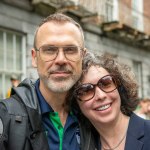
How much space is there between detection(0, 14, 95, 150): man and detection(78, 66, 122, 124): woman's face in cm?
13

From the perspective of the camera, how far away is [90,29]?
45.9 ft

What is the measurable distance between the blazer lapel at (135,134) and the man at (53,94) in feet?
1.04

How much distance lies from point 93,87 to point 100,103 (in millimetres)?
143

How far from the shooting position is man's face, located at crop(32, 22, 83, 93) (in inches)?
109

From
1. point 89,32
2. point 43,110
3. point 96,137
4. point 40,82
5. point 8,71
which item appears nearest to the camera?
point 43,110

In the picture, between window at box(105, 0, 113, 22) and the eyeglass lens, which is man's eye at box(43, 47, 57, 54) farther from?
window at box(105, 0, 113, 22)

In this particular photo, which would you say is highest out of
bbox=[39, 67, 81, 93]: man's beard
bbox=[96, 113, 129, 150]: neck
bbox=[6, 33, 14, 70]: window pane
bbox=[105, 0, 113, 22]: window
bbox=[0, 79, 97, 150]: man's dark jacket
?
bbox=[105, 0, 113, 22]: window

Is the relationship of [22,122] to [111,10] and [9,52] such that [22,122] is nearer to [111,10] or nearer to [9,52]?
[9,52]

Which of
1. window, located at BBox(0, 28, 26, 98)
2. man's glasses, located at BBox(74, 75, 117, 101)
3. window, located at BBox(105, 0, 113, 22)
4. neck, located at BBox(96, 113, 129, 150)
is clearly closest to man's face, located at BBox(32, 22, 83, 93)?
man's glasses, located at BBox(74, 75, 117, 101)

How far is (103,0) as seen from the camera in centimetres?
1460

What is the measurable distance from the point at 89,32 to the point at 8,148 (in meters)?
11.9

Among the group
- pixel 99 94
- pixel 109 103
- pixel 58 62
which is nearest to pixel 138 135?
pixel 109 103

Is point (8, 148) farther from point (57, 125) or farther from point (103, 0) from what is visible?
point (103, 0)

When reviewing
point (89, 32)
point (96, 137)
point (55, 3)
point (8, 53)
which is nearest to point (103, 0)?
point (89, 32)
